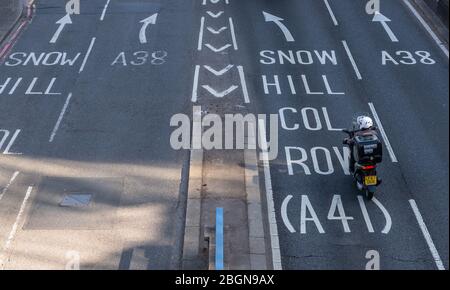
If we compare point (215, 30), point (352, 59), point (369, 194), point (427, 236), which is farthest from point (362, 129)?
point (215, 30)

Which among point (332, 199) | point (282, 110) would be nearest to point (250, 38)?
point (282, 110)

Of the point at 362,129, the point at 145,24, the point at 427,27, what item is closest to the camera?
the point at 362,129

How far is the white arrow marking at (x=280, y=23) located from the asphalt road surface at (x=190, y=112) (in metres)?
0.09

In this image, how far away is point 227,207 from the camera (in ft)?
56.0

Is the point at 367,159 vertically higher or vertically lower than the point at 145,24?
higher

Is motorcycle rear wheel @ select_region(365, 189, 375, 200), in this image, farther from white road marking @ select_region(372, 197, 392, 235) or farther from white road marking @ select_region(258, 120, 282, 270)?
white road marking @ select_region(258, 120, 282, 270)

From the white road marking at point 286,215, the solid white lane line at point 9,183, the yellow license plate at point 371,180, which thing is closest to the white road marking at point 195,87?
the solid white lane line at point 9,183

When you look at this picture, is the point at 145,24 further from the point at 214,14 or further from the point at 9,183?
the point at 9,183

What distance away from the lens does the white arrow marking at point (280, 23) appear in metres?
28.6

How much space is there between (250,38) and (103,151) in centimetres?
1039

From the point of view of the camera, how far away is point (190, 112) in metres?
22.4

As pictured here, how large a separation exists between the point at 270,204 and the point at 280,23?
14461 mm

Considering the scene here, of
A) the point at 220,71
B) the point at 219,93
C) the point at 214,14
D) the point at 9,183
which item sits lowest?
the point at 214,14

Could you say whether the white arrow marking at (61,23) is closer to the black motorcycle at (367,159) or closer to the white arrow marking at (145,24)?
the white arrow marking at (145,24)
